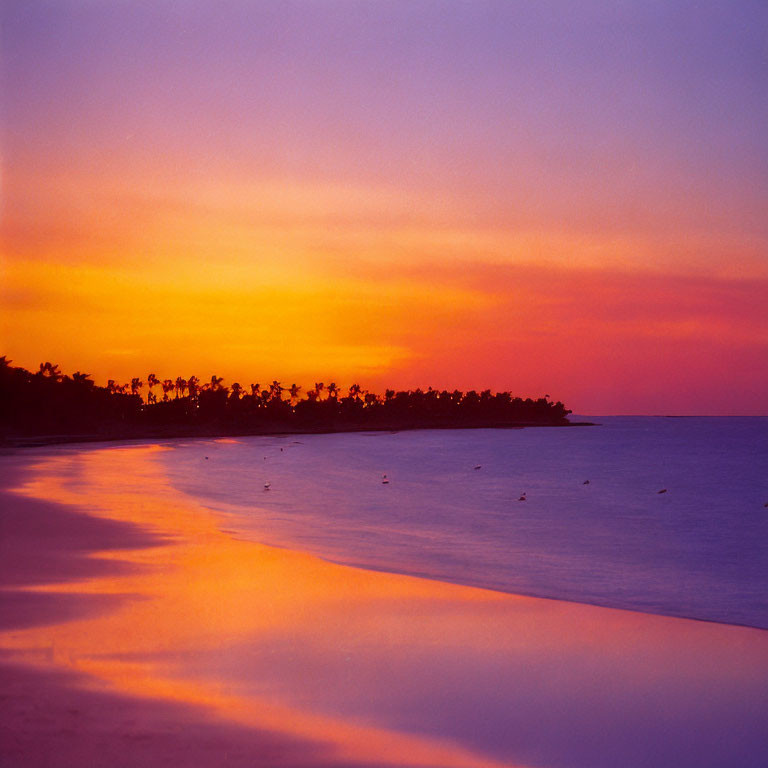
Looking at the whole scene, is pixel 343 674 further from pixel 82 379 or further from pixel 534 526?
pixel 82 379

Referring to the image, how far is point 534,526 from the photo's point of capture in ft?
101

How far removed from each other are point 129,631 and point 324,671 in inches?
101

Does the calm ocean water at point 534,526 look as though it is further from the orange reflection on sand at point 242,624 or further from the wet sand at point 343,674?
the wet sand at point 343,674

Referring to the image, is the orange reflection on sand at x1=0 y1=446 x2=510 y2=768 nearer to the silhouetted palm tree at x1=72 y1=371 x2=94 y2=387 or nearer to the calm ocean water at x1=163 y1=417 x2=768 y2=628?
the calm ocean water at x1=163 y1=417 x2=768 y2=628

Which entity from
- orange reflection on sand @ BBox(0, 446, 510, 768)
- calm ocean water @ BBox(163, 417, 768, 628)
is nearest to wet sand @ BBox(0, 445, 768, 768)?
orange reflection on sand @ BBox(0, 446, 510, 768)

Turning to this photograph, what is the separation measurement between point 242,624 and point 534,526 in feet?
70.2

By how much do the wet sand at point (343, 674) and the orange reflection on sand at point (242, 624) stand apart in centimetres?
3

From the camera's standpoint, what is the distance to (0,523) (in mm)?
20125

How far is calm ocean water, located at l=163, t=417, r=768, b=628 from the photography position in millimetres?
17219

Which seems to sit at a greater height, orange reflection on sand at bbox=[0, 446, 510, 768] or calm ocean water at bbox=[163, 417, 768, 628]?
orange reflection on sand at bbox=[0, 446, 510, 768]

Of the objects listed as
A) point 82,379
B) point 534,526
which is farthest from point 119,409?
point 534,526

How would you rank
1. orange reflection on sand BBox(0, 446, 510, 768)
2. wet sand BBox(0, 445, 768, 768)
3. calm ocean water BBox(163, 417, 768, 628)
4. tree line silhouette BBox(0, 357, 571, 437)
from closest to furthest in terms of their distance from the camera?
1. wet sand BBox(0, 445, 768, 768)
2. orange reflection on sand BBox(0, 446, 510, 768)
3. calm ocean water BBox(163, 417, 768, 628)
4. tree line silhouette BBox(0, 357, 571, 437)

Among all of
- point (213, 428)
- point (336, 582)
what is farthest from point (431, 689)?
point (213, 428)

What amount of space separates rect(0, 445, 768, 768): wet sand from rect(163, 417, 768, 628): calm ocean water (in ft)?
11.0
